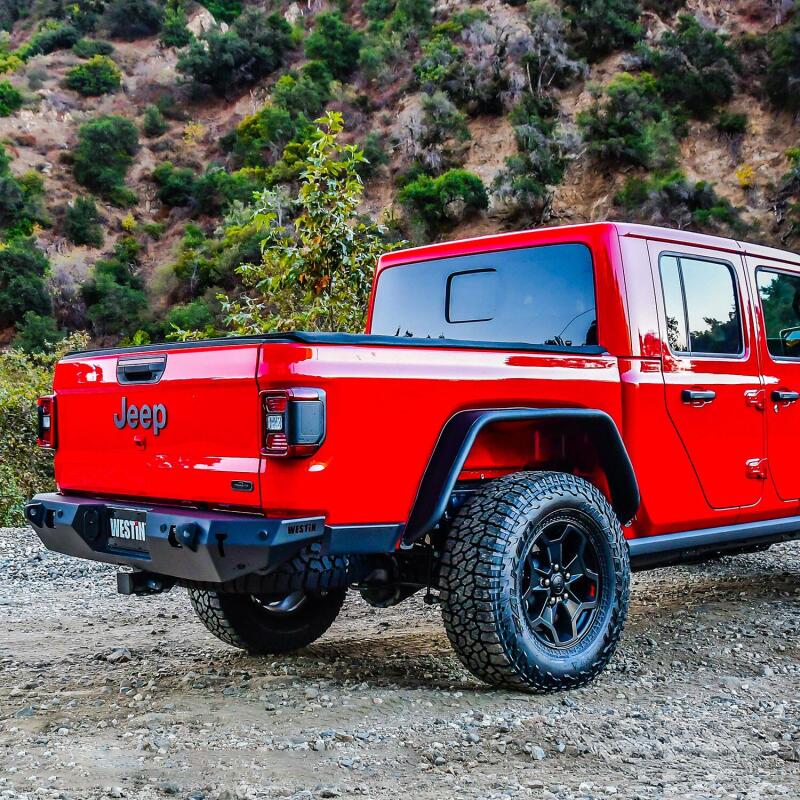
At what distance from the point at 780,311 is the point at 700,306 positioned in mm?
847

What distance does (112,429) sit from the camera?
3.80m

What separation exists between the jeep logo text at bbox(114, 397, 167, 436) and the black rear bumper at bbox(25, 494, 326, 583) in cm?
31

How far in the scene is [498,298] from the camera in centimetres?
468

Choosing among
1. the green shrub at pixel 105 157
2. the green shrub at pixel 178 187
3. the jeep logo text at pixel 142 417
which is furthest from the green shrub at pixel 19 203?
the jeep logo text at pixel 142 417

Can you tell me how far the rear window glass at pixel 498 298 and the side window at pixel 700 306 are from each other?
44cm

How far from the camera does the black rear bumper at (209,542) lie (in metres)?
3.12

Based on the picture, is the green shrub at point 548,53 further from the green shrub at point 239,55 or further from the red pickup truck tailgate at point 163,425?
the red pickup truck tailgate at point 163,425

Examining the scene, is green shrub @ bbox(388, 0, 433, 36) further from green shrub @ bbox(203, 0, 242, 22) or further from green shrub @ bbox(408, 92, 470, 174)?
green shrub @ bbox(203, 0, 242, 22)

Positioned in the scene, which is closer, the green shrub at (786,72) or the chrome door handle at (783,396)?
the chrome door handle at (783,396)

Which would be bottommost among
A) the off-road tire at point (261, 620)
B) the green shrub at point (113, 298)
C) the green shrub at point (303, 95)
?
the off-road tire at point (261, 620)

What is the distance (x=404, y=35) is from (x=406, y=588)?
5189 cm

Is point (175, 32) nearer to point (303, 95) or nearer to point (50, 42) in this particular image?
point (50, 42)

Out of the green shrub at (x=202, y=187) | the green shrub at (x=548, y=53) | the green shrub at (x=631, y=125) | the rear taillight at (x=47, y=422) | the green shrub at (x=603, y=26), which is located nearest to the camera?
the rear taillight at (x=47, y=422)

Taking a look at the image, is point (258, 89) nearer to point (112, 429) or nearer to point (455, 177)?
point (455, 177)
